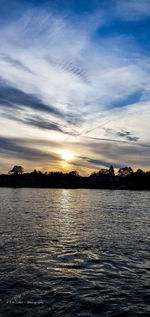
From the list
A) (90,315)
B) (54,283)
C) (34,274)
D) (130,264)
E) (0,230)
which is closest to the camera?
(90,315)

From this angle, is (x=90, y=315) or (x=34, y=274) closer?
(x=90, y=315)

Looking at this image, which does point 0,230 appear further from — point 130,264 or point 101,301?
point 101,301

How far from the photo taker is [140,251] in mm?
15977

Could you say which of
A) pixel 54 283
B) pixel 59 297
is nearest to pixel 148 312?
pixel 59 297

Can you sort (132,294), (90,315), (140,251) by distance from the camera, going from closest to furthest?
(90,315) < (132,294) < (140,251)

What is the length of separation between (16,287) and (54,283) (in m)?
1.77

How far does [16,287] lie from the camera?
10.2m

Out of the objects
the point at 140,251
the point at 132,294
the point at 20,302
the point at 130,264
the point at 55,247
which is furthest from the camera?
the point at 55,247

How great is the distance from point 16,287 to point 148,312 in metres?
5.62

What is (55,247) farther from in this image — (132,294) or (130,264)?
(132,294)

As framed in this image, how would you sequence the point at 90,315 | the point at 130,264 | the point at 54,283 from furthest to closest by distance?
the point at 130,264 → the point at 54,283 → the point at 90,315

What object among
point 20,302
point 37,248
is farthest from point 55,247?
point 20,302

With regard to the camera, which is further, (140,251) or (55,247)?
(55,247)

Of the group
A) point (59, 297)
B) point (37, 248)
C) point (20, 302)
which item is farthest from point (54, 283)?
point (37, 248)
